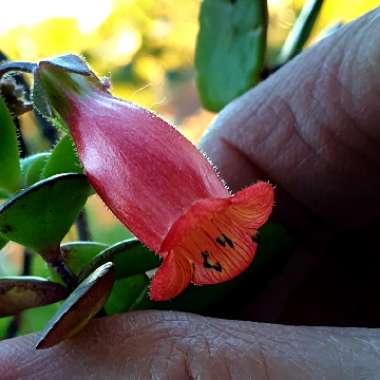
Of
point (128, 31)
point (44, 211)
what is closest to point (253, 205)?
point (44, 211)

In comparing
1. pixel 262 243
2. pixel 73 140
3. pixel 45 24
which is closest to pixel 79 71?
pixel 73 140

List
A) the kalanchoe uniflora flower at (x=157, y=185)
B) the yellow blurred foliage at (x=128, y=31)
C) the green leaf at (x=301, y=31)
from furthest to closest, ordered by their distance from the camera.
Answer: the yellow blurred foliage at (x=128, y=31)
the green leaf at (x=301, y=31)
the kalanchoe uniflora flower at (x=157, y=185)

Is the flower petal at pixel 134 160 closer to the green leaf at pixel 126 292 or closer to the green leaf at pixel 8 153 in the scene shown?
the green leaf at pixel 8 153

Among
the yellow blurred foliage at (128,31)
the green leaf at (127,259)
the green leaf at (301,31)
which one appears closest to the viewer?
the green leaf at (127,259)

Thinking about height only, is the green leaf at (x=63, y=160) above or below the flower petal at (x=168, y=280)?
above

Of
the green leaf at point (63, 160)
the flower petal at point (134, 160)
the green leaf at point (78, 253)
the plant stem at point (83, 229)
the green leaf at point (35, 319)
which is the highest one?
the flower petal at point (134, 160)

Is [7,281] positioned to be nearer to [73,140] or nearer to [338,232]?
[73,140]

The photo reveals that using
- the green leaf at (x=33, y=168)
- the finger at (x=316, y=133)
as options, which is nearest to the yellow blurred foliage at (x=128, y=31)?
the finger at (x=316, y=133)

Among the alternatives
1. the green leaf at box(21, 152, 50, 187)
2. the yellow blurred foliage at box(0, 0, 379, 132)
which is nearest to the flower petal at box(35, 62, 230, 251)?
the green leaf at box(21, 152, 50, 187)
